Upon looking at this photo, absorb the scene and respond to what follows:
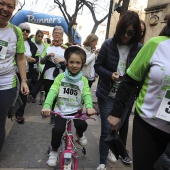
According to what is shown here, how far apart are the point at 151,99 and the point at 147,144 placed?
1.12 ft

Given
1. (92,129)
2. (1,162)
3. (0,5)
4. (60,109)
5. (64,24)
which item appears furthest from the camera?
(64,24)

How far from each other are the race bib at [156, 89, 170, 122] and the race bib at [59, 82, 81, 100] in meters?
1.44

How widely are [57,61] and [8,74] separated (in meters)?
1.83

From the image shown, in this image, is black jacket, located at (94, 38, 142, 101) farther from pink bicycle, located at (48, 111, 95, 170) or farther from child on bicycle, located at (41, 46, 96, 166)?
pink bicycle, located at (48, 111, 95, 170)

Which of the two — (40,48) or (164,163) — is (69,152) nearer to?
(164,163)

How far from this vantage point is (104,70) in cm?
290

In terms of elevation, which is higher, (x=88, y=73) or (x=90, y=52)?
(x=90, y=52)

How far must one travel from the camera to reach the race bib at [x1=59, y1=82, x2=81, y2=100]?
294 cm

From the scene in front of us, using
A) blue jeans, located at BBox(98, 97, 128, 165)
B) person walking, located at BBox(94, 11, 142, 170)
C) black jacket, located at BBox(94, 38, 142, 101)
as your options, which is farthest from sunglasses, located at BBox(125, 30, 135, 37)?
blue jeans, located at BBox(98, 97, 128, 165)

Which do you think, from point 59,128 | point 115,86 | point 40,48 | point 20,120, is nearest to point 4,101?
point 59,128

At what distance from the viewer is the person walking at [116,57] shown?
2723mm

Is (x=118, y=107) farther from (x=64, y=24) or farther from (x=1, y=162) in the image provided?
(x=64, y=24)

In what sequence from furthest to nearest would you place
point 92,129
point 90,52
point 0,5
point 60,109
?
point 90,52, point 92,129, point 60,109, point 0,5

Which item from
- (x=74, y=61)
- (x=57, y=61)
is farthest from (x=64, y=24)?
(x=74, y=61)
